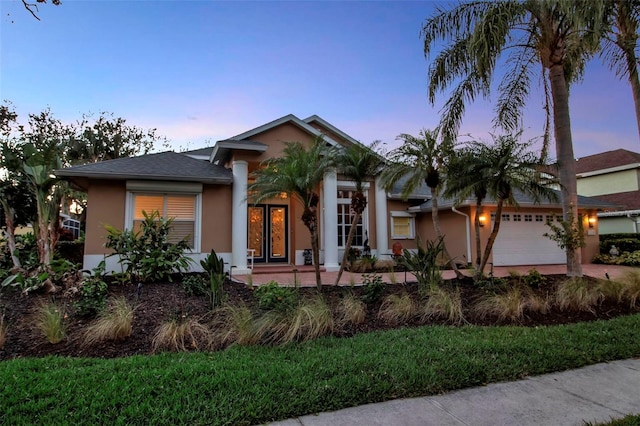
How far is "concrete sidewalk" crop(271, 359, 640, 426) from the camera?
10.5 ft

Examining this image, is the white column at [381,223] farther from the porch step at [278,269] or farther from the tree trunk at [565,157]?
the tree trunk at [565,157]

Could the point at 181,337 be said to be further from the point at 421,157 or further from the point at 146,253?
the point at 421,157

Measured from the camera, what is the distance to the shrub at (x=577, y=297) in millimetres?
7285

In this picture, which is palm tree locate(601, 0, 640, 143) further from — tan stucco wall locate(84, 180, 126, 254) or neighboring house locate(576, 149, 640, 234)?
tan stucco wall locate(84, 180, 126, 254)

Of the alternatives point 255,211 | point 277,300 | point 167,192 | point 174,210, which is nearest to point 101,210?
point 167,192

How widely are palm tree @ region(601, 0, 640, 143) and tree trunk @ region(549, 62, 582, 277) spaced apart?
187 centimetres

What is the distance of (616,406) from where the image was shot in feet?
11.5

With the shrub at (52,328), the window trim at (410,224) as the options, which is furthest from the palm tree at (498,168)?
the shrub at (52,328)

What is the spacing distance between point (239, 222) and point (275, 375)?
872 centimetres

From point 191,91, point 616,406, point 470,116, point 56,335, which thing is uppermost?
point 191,91

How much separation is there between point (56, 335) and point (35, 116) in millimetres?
24364

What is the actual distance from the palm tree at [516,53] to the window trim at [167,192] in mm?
8480

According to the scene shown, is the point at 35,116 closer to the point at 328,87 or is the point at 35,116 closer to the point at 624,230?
the point at 328,87

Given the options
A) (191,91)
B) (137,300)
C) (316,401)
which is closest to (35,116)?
(191,91)
